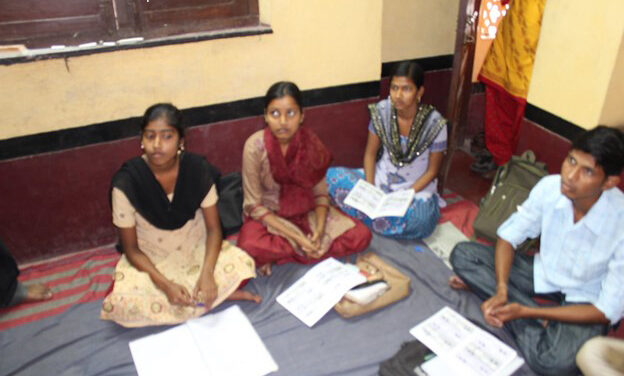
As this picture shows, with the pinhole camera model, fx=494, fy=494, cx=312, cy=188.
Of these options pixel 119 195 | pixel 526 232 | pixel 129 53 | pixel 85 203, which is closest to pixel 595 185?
pixel 526 232

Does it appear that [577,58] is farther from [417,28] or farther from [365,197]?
[417,28]

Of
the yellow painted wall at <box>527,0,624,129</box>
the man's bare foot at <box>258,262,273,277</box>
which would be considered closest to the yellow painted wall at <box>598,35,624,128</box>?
the yellow painted wall at <box>527,0,624,129</box>

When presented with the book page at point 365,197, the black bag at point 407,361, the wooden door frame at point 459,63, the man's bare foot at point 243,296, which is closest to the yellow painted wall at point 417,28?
the wooden door frame at point 459,63

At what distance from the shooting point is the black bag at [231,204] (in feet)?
9.44

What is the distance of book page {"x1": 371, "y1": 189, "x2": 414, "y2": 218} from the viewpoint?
2.68 meters

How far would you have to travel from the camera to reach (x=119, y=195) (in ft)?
7.10

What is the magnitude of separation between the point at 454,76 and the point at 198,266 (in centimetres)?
184

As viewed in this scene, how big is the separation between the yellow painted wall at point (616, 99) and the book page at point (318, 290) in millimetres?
1406

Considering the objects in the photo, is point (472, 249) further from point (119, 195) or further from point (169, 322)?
point (119, 195)

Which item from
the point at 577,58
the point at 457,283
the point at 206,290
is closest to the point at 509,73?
the point at 577,58

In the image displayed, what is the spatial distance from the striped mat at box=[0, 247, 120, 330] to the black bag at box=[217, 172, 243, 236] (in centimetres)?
64

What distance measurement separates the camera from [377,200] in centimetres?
282

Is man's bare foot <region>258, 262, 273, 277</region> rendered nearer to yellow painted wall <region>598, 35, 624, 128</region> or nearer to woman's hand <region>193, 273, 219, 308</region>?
woman's hand <region>193, 273, 219, 308</region>

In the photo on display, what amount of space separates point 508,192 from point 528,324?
890mm
